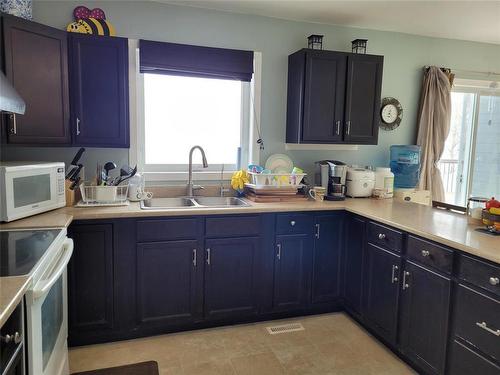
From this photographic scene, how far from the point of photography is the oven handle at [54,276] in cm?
133

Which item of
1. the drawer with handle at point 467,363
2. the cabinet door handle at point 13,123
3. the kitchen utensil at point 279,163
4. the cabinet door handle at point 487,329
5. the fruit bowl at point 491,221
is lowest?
the drawer with handle at point 467,363

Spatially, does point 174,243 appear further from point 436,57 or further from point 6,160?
point 436,57

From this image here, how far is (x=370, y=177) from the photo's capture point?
331 centimetres

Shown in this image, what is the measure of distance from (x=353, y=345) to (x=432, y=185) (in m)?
2.12

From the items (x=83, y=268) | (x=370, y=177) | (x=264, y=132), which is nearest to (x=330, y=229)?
(x=370, y=177)

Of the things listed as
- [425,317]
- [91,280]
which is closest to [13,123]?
[91,280]

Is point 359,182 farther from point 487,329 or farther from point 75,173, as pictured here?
point 75,173

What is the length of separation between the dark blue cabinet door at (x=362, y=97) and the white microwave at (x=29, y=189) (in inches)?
89.6

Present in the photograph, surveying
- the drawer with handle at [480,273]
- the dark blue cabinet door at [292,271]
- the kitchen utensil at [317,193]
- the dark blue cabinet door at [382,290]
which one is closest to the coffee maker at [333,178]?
the kitchen utensil at [317,193]

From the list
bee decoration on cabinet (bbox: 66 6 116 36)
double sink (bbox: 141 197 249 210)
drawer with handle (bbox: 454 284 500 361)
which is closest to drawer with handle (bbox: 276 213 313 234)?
double sink (bbox: 141 197 249 210)

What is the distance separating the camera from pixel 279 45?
331cm

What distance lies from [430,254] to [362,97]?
1.62 metres

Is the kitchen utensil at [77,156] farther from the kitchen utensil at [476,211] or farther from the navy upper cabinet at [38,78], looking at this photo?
the kitchen utensil at [476,211]

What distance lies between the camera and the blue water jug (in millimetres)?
3684
